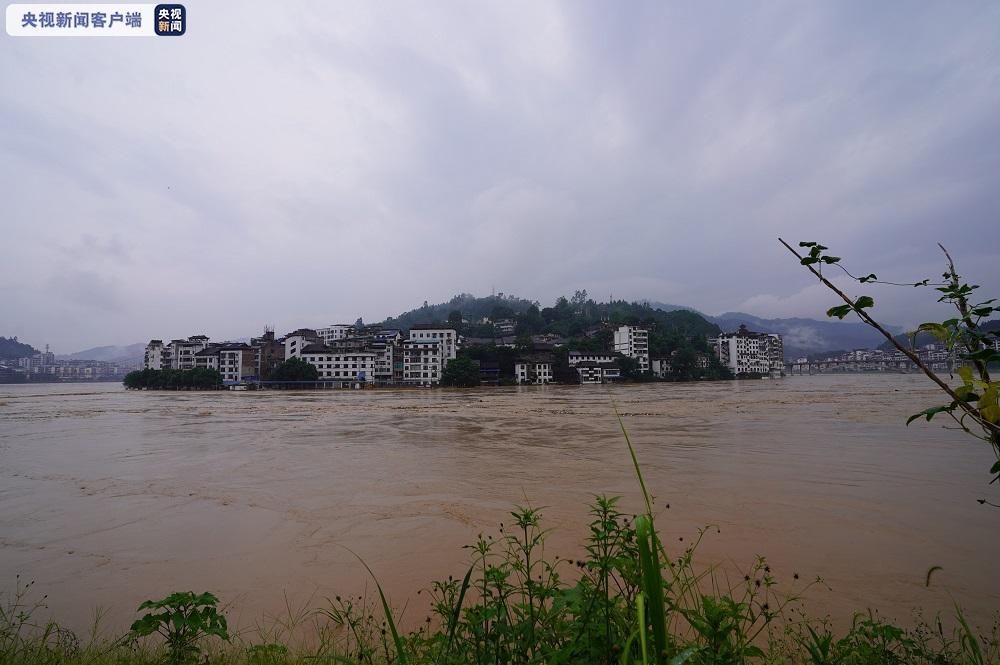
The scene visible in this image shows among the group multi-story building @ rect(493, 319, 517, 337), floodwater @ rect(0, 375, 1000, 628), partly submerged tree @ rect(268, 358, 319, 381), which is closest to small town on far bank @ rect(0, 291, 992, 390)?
partly submerged tree @ rect(268, 358, 319, 381)

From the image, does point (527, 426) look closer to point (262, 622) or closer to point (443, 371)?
point (262, 622)

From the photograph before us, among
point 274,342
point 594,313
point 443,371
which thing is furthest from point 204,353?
point 594,313

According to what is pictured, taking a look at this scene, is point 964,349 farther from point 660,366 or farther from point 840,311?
point 660,366

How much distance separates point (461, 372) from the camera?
199 feet

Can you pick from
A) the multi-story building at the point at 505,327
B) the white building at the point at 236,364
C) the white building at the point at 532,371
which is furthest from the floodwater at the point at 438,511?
the multi-story building at the point at 505,327

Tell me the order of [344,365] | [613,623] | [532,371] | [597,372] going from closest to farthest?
[613,623] < [344,365] < [532,371] < [597,372]

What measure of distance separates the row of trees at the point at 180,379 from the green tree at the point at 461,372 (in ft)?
97.2

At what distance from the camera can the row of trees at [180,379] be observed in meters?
61.7

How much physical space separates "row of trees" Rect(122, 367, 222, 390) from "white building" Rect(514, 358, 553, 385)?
3858 cm

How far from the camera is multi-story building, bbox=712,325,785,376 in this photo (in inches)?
3460

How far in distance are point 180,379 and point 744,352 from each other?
88881 mm

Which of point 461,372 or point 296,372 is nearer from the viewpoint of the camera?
point 461,372

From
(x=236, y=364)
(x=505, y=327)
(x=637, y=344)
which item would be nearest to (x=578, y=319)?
(x=505, y=327)

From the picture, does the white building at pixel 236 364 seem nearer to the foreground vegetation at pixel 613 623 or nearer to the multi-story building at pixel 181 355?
the multi-story building at pixel 181 355
